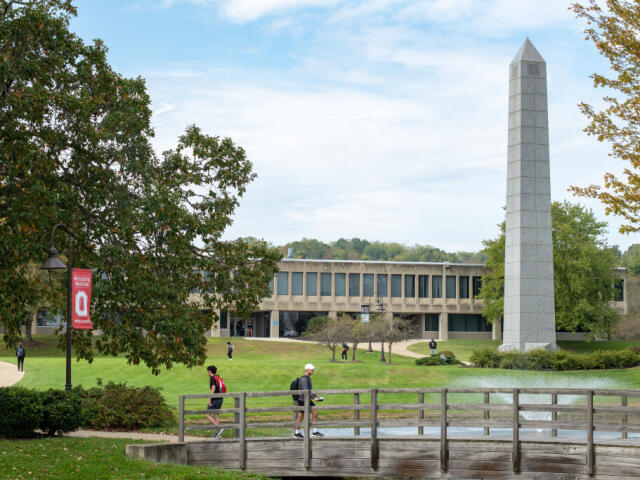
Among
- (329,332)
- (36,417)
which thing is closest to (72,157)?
(36,417)

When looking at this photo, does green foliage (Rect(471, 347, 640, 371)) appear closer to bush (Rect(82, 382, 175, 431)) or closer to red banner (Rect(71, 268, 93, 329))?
bush (Rect(82, 382, 175, 431))

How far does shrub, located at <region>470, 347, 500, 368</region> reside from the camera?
160ft

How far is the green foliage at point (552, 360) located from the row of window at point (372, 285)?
157ft

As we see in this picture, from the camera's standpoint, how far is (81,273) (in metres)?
22.4

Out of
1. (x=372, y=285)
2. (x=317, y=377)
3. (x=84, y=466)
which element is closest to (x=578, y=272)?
(x=372, y=285)

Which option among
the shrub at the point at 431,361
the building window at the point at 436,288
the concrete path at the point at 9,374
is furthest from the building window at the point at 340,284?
the concrete path at the point at 9,374

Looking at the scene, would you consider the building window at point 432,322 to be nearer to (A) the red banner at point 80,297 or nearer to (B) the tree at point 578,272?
(B) the tree at point 578,272

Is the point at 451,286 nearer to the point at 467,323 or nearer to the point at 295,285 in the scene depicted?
the point at 467,323

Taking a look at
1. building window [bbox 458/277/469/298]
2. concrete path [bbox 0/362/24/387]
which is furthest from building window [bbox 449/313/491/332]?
concrete path [bbox 0/362/24/387]

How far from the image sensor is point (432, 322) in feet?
337

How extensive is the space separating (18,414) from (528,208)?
3049cm

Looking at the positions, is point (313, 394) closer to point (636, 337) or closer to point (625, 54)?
point (625, 54)

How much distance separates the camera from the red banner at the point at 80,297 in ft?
71.7

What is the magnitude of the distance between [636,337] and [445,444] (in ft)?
248
